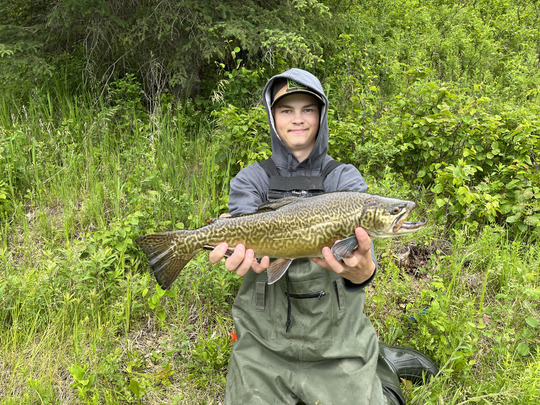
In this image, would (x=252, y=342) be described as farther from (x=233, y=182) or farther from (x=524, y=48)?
(x=524, y=48)

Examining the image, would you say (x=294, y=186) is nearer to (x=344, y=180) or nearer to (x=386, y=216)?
(x=344, y=180)

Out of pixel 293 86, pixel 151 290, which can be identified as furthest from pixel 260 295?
pixel 293 86

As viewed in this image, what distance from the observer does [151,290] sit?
3.81 meters

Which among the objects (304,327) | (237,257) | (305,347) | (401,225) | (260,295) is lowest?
(305,347)

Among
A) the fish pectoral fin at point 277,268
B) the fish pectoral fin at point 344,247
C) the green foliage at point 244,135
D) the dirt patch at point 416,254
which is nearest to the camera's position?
the fish pectoral fin at point 344,247

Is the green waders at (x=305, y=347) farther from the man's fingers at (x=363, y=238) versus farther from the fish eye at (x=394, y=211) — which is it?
the fish eye at (x=394, y=211)

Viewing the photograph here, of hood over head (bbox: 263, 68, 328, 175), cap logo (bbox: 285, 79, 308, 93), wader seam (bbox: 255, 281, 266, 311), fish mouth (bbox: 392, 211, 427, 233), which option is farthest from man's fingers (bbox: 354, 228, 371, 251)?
cap logo (bbox: 285, 79, 308, 93)

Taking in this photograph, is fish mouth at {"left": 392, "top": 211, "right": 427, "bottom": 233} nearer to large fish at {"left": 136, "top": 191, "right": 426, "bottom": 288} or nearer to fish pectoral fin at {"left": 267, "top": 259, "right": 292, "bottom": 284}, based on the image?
large fish at {"left": 136, "top": 191, "right": 426, "bottom": 288}

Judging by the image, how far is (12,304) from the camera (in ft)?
11.0

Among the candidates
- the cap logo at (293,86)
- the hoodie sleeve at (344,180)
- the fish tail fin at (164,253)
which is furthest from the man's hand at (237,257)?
the cap logo at (293,86)

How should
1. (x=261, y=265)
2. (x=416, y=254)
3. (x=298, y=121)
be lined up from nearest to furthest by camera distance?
(x=261, y=265), (x=298, y=121), (x=416, y=254)

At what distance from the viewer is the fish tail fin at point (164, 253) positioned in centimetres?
260

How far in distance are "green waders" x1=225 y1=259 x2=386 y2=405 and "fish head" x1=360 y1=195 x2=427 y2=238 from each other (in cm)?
52

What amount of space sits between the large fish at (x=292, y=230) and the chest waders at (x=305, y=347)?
12.1 inches
